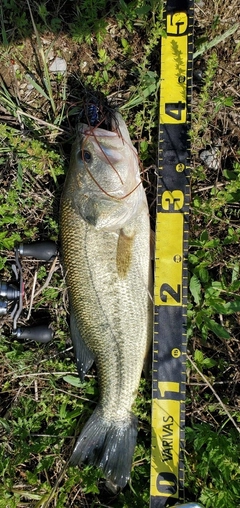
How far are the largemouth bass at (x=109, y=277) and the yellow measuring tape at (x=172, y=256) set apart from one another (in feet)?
0.42

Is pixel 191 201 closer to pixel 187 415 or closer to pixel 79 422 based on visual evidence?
pixel 187 415

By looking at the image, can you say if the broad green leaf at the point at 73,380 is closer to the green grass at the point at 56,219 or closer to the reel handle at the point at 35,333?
the green grass at the point at 56,219

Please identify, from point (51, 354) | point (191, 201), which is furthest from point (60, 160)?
point (51, 354)

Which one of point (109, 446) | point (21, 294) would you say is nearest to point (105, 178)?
point (21, 294)

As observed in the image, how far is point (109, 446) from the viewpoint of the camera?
3490 mm

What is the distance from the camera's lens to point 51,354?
3912 millimetres

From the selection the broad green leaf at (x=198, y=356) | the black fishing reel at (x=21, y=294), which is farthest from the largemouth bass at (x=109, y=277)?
the broad green leaf at (x=198, y=356)

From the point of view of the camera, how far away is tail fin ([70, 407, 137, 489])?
3.46 m

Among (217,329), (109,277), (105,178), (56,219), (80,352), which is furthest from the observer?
(56,219)

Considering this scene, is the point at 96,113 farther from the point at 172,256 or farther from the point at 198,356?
the point at 198,356

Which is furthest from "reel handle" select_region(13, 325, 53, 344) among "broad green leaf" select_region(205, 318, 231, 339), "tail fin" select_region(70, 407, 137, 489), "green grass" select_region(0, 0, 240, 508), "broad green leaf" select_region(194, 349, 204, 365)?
"broad green leaf" select_region(205, 318, 231, 339)

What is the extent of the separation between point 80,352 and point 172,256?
104 cm

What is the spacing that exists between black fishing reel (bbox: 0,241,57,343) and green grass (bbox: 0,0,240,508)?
14 cm

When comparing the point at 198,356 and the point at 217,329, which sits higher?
the point at 217,329
